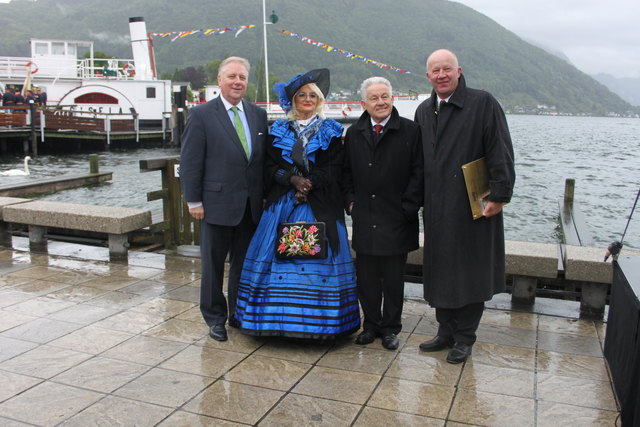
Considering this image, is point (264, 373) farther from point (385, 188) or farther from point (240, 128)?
point (240, 128)

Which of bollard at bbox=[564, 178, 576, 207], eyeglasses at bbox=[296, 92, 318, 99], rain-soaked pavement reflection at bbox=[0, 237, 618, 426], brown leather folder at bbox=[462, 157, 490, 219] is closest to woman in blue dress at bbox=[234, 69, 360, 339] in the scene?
eyeglasses at bbox=[296, 92, 318, 99]

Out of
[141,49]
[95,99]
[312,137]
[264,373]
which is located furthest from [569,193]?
[141,49]

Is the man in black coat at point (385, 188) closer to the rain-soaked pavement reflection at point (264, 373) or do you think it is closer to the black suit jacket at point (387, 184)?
the black suit jacket at point (387, 184)

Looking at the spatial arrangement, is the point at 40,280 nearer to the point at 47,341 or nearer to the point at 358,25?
the point at 47,341

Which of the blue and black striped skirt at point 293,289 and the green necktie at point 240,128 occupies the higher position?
the green necktie at point 240,128

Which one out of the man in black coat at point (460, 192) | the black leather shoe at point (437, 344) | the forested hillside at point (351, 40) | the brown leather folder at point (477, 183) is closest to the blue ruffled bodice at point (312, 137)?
the man in black coat at point (460, 192)

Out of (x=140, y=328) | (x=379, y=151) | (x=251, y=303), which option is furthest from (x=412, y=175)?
(x=140, y=328)

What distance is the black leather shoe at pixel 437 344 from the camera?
3812 millimetres

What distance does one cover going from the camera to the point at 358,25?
14812 centimetres

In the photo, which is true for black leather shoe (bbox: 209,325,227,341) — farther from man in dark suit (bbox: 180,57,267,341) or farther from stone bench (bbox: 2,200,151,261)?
stone bench (bbox: 2,200,151,261)

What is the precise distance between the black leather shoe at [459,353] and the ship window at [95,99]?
32.2m

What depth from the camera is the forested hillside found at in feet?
368

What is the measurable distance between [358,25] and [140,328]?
152 m

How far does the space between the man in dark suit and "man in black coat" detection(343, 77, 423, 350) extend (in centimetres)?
65
